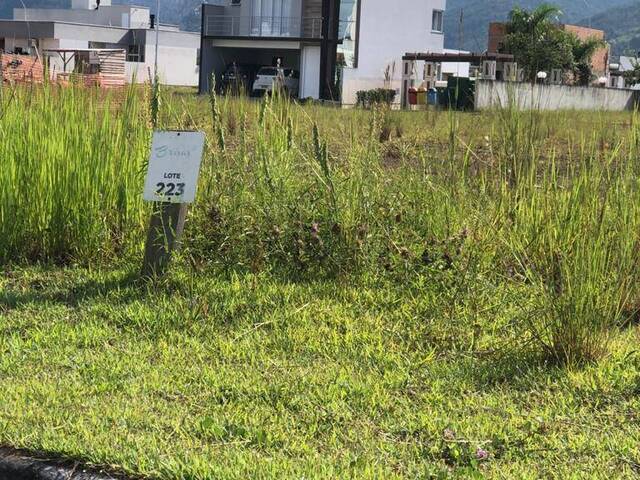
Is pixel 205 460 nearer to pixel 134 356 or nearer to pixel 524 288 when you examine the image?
pixel 134 356

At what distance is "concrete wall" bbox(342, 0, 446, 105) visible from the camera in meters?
48.3

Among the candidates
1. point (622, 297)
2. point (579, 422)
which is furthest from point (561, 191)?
point (579, 422)

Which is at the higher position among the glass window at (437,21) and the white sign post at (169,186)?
the glass window at (437,21)

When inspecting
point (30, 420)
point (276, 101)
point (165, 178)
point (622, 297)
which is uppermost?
point (276, 101)

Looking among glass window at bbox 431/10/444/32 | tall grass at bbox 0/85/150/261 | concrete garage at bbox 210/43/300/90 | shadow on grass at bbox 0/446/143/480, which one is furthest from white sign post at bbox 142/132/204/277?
glass window at bbox 431/10/444/32

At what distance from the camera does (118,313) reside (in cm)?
540

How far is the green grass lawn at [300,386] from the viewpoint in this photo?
11.8 feet

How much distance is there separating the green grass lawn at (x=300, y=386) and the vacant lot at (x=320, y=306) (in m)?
0.01

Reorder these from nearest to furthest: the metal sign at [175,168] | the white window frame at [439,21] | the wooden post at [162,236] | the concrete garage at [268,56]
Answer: the metal sign at [175,168], the wooden post at [162,236], the concrete garage at [268,56], the white window frame at [439,21]

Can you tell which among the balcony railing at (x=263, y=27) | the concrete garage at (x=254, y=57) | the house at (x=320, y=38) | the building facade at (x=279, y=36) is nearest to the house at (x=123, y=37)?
the concrete garage at (x=254, y=57)

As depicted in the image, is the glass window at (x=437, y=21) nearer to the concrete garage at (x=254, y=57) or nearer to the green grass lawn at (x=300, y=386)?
the concrete garage at (x=254, y=57)

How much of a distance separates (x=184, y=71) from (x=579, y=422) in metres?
75.9

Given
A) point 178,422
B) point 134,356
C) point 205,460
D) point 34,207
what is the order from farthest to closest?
point 34,207 < point 134,356 < point 178,422 < point 205,460

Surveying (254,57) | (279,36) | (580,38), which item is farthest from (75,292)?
(580,38)
